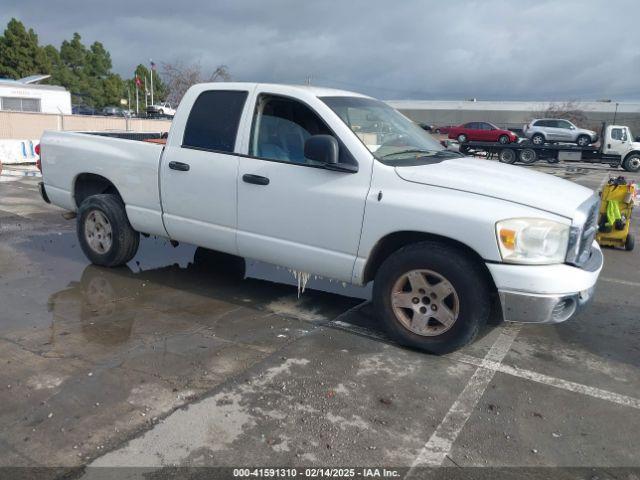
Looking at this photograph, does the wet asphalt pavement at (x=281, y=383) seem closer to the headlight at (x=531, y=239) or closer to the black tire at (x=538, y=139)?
the headlight at (x=531, y=239)

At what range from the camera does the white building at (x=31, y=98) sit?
26706 mm

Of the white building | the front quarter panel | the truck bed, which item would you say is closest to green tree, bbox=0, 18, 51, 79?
the white building

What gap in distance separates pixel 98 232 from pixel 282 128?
2603 millimetres

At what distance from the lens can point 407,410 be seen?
10.9 feet

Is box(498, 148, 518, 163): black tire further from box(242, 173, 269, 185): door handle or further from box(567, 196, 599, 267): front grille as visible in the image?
box(242, 173, 269, 185): door handle

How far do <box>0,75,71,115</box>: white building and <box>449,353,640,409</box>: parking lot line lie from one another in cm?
2730

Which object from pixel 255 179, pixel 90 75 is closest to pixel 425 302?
pixel 255 179

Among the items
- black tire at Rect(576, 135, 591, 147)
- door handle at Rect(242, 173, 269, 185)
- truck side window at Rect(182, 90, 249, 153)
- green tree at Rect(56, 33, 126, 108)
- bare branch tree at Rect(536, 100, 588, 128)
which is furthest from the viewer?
bare branch tree at Rect(536, 100, 588, 128)

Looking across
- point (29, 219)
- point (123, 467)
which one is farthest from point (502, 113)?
point (123, 467)

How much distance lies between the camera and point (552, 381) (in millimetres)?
3777

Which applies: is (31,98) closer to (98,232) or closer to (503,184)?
(98,232)

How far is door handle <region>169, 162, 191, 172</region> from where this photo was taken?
502 centimetres

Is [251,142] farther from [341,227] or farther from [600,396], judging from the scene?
[600,396]

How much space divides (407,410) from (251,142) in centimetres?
260
